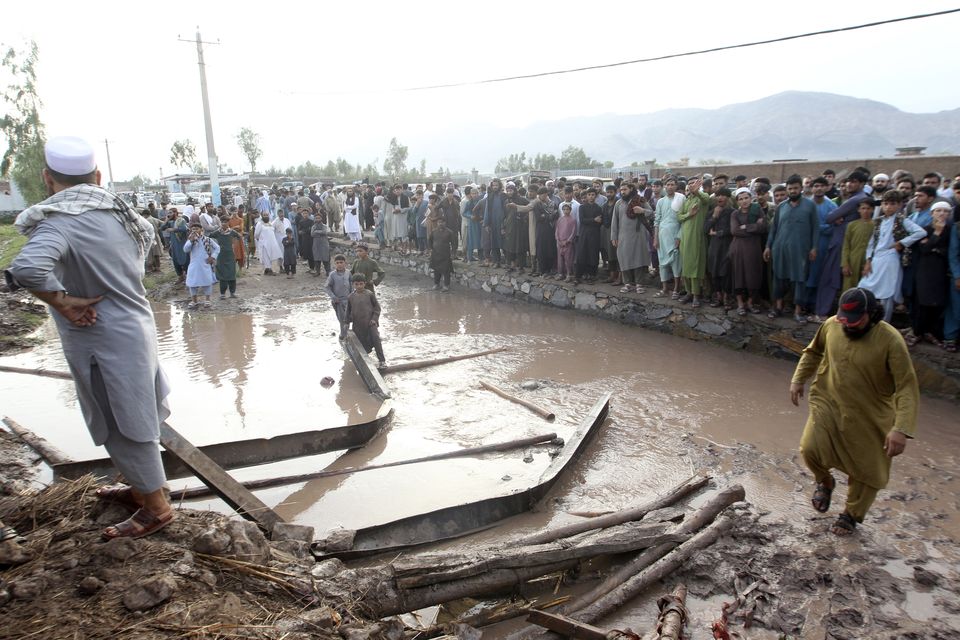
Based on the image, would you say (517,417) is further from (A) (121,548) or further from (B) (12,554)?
(B) (12,554)

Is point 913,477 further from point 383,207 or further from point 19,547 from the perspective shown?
point 383,207

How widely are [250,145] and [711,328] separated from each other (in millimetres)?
58189

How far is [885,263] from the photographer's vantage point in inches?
284

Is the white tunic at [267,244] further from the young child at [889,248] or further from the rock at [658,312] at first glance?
the young child at [889,248]

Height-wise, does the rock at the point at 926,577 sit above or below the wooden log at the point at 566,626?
below

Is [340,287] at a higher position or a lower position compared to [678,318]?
higher

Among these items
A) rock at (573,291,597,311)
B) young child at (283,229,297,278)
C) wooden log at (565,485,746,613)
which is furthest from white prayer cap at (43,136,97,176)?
young child at (283,229,297,278)

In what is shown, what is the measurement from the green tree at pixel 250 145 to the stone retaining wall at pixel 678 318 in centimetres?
5097

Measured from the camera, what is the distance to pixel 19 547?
262 cm

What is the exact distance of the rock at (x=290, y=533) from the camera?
348cm

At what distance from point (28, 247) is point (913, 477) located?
21.5 ft

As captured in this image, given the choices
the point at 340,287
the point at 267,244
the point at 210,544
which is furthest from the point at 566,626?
the point at 267,244

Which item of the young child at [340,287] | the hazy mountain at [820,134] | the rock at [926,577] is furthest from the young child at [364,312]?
the hazy mountain at [820,134]

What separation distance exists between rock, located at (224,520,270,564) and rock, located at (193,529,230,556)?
0.06 m
